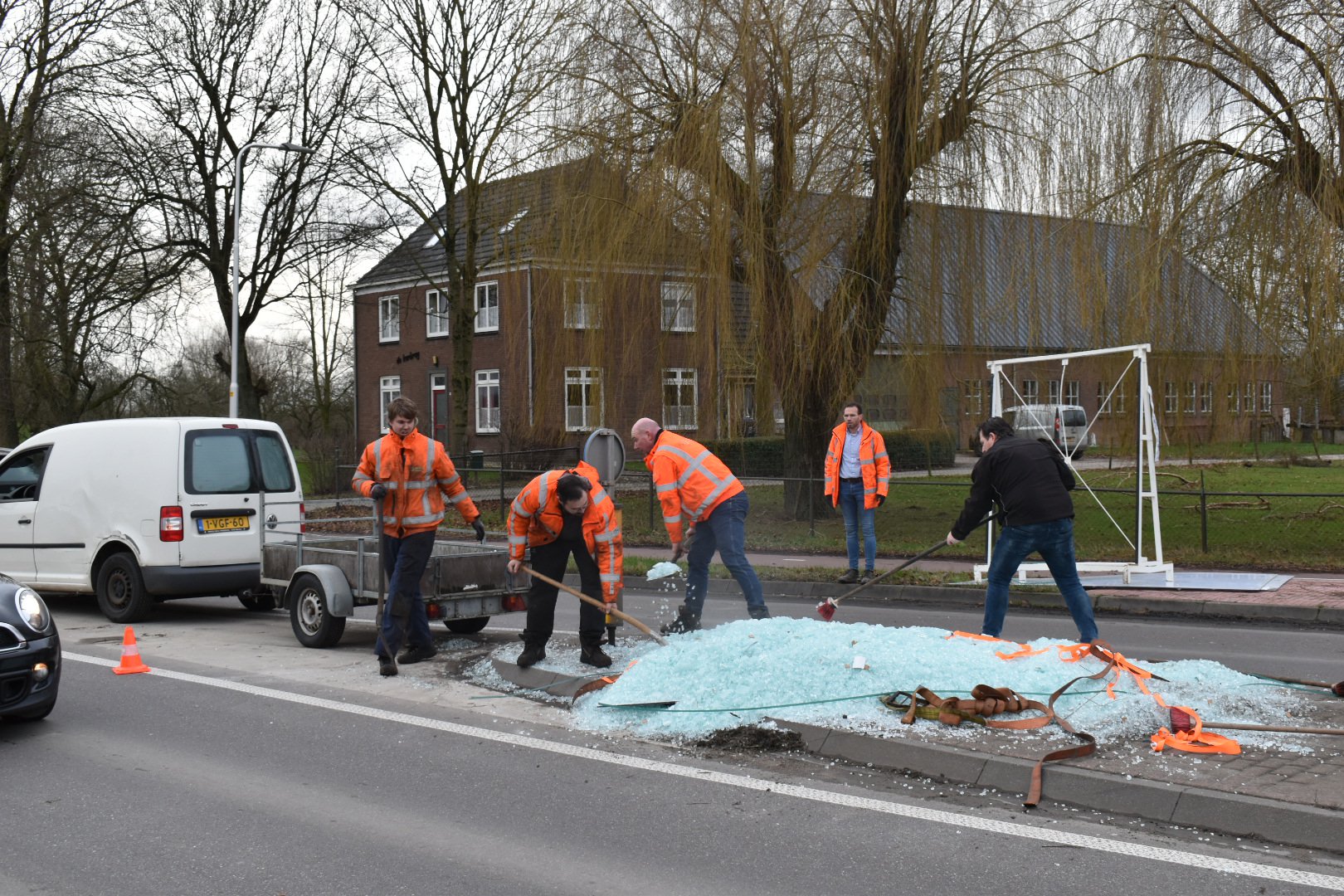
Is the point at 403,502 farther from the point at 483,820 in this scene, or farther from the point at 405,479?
the point at 483,820

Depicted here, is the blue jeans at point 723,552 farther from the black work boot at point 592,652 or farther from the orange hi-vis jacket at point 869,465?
the orange hi-vis jacket at point 869,465

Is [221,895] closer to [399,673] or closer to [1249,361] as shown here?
[399,673]

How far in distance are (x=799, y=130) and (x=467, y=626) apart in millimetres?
8599

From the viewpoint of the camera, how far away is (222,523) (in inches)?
457

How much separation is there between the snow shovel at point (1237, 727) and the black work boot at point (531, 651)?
3934 millimetres

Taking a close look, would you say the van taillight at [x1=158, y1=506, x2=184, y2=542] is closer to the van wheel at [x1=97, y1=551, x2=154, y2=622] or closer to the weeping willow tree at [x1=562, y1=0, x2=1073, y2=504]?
the van wheel at [x1=97, y1=551, x2=154, y2=622]

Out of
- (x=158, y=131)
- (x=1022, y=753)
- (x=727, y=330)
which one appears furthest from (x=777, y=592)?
(x=158, y=131)

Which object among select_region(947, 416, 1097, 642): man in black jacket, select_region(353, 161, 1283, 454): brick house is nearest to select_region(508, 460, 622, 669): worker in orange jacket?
select_region(947, 416, 1097, 642): man in black jacket

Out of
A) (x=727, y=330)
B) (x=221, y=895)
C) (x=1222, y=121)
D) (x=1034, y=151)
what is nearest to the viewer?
(x=221, y=895)

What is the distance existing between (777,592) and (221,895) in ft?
33.0

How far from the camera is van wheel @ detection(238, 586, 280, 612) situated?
1242 centimetres

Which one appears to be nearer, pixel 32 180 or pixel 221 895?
pixel 221 895

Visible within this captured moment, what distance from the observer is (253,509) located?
11.8 m

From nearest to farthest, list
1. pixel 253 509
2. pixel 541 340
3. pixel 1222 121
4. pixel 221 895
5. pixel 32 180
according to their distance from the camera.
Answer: pixel 221 895 < pixel 253 509 < pixel 1222 121 < pixel 541 340 < pixel 32 180
